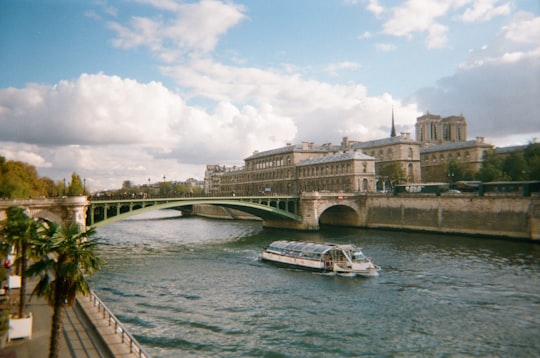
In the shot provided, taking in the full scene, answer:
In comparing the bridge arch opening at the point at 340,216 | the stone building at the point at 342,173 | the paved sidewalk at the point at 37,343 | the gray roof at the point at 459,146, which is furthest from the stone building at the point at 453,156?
the paved sidewalk at the point at 37,343

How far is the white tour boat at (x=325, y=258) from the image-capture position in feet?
119

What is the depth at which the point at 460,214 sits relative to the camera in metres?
58.3

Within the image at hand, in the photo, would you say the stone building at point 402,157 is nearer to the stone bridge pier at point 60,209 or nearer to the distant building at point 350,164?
the distant building at point 350,164

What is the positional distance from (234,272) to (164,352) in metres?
18.1

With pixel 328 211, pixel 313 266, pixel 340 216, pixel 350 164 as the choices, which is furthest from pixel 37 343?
pixel 350 164

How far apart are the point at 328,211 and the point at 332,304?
54509 mm

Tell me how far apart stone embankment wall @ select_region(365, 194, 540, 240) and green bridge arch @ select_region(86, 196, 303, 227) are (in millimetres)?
13849

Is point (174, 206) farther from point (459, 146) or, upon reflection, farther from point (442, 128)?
point (442, 128)

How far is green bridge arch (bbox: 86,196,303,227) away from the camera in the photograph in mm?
50969

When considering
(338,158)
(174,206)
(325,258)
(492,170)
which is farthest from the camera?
(338,158)

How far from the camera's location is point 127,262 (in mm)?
42594

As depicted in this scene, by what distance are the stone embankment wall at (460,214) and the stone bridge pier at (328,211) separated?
1626 mm

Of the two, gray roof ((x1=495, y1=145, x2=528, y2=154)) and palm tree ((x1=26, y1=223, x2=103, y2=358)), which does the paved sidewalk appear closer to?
palm tree ((x1=26, y1=223, x2=103, y2=358))

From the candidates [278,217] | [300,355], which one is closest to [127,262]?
[300,355]
